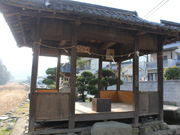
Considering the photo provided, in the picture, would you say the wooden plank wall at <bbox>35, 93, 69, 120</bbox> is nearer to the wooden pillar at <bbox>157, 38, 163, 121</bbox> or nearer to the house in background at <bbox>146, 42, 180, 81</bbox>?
the wooden pillar at <bbox>157, 38, 163, 121</bbox>

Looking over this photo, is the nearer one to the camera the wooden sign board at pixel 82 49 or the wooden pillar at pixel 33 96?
the wooden pillar at pixel 33 96

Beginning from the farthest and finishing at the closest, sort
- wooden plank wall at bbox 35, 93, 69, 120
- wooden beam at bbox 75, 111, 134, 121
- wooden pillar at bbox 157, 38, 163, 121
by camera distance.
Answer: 1. wooden pillar at bbox 157, 38, 163, 121
2. wooden beam at bbox 75, 111, 134, 121
3. wooden plank wall at bbox 35, 93, 69, 120

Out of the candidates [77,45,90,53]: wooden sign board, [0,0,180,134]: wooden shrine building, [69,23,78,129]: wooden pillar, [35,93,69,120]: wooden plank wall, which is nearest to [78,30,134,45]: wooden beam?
[0,0,180,134]: wooden shrine building

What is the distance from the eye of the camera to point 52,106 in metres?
4.91

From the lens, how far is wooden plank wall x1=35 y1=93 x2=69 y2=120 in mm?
4789

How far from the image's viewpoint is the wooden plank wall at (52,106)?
15.7 feet

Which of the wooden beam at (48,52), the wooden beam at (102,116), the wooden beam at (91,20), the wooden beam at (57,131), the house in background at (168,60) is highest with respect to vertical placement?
the house in background at (168,60)

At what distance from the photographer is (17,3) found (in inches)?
159

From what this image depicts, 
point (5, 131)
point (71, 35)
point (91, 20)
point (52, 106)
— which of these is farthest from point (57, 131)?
point (91, 20)

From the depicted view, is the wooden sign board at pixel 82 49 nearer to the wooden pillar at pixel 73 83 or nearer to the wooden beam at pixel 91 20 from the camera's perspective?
the wooden pillar at pixel 73 83

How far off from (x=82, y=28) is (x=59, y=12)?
1.22 m

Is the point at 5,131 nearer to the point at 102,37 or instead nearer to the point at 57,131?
the point at 57,131

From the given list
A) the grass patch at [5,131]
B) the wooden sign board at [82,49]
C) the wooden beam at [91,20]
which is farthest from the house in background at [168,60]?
the grass patch at [5,131]

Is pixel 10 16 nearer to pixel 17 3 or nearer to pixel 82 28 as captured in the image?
pixel 17 3
